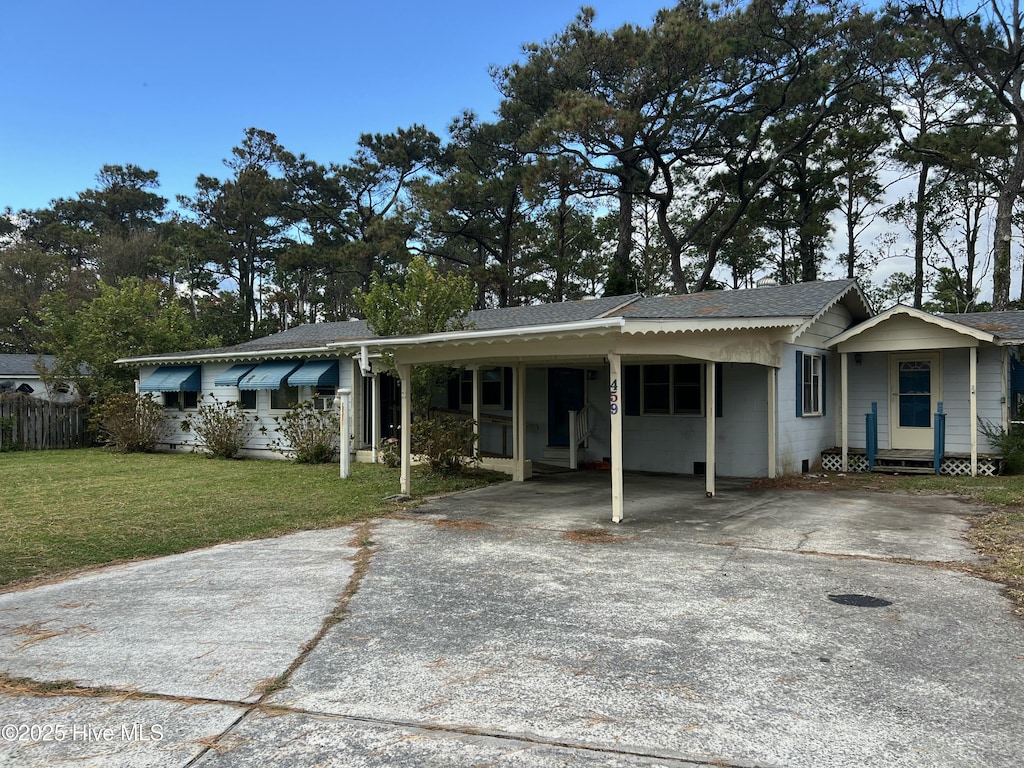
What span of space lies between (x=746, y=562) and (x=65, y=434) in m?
19.1

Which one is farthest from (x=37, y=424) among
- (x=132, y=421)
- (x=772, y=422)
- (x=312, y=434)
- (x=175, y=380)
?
(x=772, y=422)

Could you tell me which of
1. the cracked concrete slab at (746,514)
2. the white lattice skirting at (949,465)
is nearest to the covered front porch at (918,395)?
the white lattice skirting at (949,465)

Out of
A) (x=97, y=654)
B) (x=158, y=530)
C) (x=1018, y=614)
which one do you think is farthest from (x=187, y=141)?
(x=1018, y=614)

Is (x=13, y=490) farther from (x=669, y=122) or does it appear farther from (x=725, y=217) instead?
(x=725, y=217)

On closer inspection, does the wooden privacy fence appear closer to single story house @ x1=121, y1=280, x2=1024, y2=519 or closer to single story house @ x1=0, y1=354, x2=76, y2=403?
single story house @ x1=121, y1=280, x2=1024, y2=519

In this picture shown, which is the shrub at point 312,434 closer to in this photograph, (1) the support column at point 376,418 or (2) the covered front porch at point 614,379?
(1) the support column at point 376,418

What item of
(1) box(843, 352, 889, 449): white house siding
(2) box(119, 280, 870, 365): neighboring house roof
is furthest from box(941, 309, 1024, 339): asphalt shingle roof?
(2) box(119, 280, 870, 365): neighboring house roof

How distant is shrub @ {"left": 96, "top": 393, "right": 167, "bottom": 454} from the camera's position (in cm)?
1700

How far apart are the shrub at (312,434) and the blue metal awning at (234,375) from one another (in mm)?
1815

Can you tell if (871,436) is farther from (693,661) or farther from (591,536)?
(693,661)

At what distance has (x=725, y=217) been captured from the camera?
2573 centimetres

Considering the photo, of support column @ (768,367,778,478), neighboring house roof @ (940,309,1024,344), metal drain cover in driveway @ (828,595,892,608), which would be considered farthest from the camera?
neighboring house roof @ (940,309,1024,344)

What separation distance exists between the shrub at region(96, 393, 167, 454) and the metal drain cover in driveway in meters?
17.1

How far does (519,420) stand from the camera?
37.2 ft
